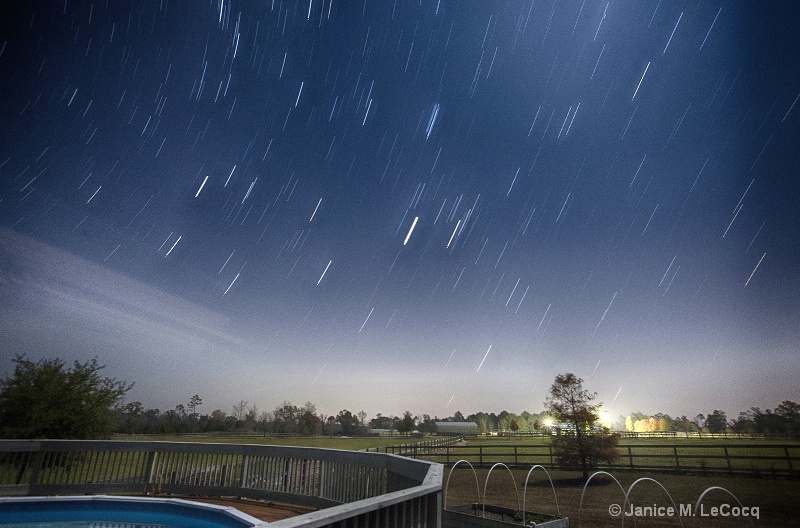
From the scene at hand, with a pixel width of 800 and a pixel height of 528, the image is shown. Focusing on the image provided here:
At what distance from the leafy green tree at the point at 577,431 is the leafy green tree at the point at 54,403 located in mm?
20816

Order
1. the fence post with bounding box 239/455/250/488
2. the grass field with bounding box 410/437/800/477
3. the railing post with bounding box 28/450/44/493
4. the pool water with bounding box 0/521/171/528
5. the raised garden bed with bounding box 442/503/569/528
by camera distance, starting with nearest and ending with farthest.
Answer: the raised garden bed with bounding box 442/503/569/528 → the pool water with bounding box 0/521/171/528 → the fence post with bounding box 239/455/250/488 → the railing post with bounding box 28/450/44/493 → the grass field with bounding box 410/437/800/477

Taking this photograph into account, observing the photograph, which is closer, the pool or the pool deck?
the pool deck

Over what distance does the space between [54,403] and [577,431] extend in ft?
75.9

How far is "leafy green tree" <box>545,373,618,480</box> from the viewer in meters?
18.2

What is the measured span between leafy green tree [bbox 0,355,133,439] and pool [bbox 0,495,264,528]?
355 inches

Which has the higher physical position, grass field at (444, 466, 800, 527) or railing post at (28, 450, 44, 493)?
railing post at (28, 450, 44, 493)

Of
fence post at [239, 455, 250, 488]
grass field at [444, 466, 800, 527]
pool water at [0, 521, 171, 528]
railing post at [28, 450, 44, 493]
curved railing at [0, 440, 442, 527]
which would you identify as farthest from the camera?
railing post at [28, 450, 44, 493]

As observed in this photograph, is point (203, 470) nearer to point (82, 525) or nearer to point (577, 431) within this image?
point (82, 525)

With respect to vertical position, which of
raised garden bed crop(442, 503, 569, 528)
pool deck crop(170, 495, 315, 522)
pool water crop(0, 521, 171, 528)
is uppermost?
raised garden bed crop(442, 503, 569, 528)

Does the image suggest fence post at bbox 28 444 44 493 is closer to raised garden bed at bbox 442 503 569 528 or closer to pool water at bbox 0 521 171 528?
pool water at bbox 0 521 171 528

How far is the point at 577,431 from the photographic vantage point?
18.8m

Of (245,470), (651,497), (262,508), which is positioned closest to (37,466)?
(245,470)

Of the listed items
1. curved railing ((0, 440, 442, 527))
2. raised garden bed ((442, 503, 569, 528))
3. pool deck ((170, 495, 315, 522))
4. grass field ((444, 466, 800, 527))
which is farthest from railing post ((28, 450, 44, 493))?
grass field ((444, 466, 800, 527))

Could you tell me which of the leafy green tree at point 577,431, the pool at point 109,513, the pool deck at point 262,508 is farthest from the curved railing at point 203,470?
the leafy green tree at point 577,431
